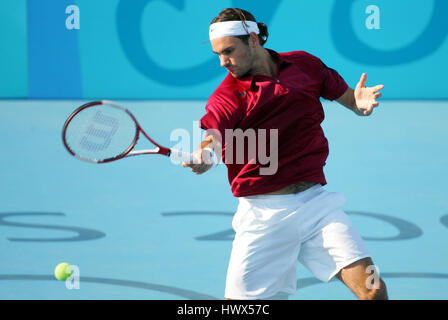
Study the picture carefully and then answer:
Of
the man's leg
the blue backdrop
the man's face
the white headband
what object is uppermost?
the blue backdrop

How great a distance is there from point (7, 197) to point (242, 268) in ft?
15.4

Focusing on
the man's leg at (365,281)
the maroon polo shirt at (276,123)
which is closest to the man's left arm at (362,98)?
the maroon polo shirt at (276,123)

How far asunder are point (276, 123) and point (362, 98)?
61 centimetres

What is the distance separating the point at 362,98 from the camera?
172 inches

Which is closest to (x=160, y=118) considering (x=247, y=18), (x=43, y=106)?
(x=43, y=106)

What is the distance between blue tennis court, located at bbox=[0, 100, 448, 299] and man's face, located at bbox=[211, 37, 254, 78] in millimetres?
1809

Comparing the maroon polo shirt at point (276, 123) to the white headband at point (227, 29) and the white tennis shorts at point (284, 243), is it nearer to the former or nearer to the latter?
the white tennis shorts at point (284, 243)

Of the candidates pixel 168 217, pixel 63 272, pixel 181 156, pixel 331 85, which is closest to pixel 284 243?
pixel 181 156

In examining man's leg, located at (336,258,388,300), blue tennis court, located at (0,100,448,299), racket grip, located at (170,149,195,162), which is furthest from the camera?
blue tennis court, located at (0,100,448,299)

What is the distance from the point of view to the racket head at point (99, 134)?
4195 mm

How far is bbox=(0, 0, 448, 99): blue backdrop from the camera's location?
49.3 ft

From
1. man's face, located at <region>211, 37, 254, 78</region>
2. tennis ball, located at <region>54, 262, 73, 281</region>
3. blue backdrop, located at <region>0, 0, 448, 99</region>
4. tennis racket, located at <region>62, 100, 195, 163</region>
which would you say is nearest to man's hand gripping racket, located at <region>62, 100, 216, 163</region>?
tennis racket, located at <region>62, 100, 195, 163</region>

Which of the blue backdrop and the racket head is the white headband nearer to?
the racket head

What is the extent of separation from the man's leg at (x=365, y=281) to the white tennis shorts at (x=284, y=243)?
5 centimetres
